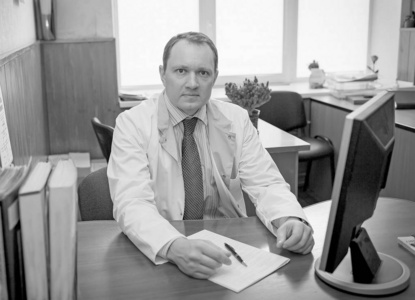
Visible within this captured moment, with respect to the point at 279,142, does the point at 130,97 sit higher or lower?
higher

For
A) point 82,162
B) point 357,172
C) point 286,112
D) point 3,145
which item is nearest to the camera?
point 357,172

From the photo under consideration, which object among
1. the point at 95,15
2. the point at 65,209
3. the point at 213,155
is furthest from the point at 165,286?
the point at 95,15

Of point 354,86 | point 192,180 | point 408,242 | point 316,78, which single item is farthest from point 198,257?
point 316,78

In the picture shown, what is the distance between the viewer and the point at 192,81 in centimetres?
189

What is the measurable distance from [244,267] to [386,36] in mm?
4014

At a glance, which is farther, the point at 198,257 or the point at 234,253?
the point at 234,253

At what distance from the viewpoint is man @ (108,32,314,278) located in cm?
174

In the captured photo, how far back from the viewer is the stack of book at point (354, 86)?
418cm

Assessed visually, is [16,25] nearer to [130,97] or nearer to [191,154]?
[191,154]

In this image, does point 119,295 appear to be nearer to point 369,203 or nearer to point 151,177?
point 369,203

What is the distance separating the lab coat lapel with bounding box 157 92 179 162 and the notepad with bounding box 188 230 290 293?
1.68 ft

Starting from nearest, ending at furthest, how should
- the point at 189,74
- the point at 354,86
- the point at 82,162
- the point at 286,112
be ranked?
the point at 189,74 < the point at 82,162 < the point at 286,112 < the point at 354,86

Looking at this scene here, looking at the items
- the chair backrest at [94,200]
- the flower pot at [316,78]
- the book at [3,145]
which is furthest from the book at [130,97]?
the book at [3,145]

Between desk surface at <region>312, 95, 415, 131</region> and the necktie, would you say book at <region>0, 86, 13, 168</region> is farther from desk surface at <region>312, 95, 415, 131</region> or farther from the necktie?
desk surface at <region>312, 95, 415, 131</region>
